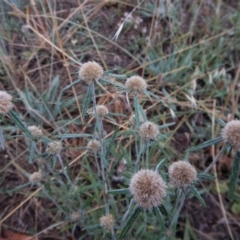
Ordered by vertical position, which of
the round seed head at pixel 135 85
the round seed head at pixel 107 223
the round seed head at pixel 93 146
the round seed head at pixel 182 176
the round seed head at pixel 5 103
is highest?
the round seed head at pixel 5 103

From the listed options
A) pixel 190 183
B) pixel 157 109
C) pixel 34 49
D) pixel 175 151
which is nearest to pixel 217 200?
pixel 175 151

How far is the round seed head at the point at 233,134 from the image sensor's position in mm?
840

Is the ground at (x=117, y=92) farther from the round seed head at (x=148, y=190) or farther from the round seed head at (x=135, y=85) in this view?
the round seed head at (x=148, y=190)

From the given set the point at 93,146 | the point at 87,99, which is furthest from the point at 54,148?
the point at 87,99

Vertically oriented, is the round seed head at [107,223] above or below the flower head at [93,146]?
below

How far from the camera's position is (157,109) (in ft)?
5.49

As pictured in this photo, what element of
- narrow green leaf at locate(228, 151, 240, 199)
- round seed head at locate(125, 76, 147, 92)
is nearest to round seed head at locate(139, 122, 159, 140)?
round seed head at locate(125, 76, 147, 92)

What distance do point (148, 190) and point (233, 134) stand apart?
0.23m

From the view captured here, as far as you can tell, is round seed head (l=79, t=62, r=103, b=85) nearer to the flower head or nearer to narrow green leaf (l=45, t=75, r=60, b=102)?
the flower head

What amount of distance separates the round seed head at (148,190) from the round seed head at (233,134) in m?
0.18

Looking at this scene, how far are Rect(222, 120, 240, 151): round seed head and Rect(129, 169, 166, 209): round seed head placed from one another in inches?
7.3

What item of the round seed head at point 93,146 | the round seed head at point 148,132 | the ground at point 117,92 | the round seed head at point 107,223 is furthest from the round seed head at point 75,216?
the round seed head at point 148,132

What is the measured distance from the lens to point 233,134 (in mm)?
847

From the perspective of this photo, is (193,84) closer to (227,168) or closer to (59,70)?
(227,168)
